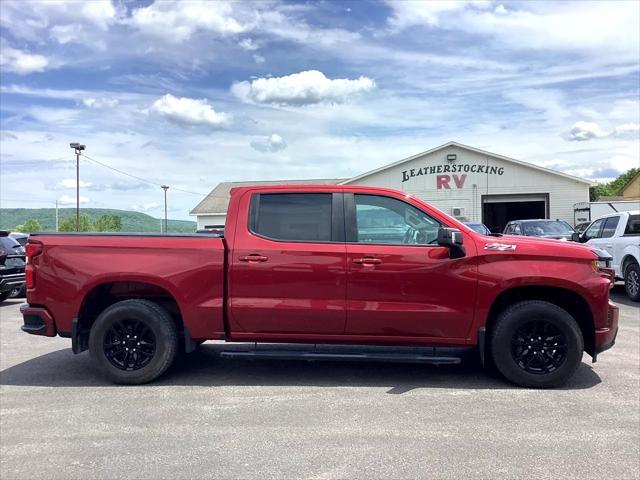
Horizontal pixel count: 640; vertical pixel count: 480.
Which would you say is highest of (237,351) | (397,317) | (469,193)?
(469,193)

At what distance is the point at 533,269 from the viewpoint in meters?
5.09

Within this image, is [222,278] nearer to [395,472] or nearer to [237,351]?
[237,351]

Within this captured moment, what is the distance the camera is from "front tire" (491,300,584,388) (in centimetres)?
509

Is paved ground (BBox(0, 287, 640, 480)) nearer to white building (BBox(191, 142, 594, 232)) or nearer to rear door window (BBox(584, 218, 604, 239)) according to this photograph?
rear door window (BBox(584, 218, 604, 239))

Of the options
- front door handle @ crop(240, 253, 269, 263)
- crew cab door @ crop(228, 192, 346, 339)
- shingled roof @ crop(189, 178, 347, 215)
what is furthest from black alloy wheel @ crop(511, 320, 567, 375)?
shingled roof @ crop(189, 178, 347, 215)

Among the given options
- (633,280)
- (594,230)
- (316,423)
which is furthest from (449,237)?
(594,230)

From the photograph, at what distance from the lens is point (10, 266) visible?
1199 cm

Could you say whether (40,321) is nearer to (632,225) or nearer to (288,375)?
(288,375)

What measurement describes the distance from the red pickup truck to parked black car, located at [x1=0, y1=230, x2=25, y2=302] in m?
7.31

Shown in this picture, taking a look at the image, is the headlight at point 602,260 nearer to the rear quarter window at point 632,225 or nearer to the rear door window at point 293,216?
the rear door window at point 293,216

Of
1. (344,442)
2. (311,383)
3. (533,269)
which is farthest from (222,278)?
(533,269)

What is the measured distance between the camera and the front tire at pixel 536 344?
5.09m

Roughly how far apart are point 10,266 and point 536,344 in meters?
11.0

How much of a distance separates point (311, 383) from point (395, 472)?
197cm
